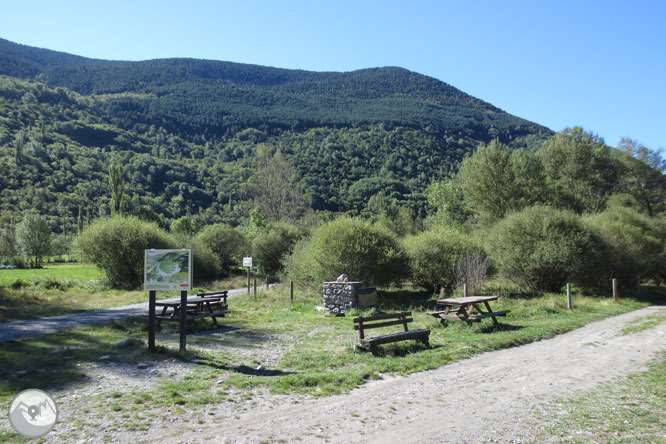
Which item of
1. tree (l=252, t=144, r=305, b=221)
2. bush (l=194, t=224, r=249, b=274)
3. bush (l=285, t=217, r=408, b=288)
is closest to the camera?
bush (l=285, t=217, r=408, b=288)

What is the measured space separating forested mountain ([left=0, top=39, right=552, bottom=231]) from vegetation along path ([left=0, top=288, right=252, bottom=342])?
4038 centimetres

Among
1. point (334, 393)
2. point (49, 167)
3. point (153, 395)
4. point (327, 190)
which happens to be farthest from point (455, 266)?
point (49, 167)

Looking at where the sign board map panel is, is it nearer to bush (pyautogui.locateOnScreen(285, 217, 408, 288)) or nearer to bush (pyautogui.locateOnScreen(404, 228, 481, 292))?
bush (pyautogui.locateOnScreen(285, 217, 408, 288))

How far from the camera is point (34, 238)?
2071 inches

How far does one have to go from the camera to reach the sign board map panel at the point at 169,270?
9.07 meters

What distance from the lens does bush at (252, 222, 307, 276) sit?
3950 centimetres

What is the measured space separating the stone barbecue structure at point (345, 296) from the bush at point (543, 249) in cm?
946

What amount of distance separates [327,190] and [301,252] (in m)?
70.7

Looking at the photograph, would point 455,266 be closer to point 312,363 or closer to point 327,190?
point 312,363

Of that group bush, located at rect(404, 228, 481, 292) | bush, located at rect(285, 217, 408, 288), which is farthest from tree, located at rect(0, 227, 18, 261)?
bush, located at rect(404, 228, 481, 292)

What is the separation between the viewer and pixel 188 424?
4.97 m

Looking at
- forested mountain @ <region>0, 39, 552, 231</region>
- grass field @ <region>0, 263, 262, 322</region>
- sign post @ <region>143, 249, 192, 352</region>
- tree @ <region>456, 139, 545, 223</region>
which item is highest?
forested mountain @ <region>0, 39, 552, 231</region>

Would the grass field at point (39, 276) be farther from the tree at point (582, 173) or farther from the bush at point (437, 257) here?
the tree at point (582, 173)

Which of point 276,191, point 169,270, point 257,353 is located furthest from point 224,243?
point 257,353
